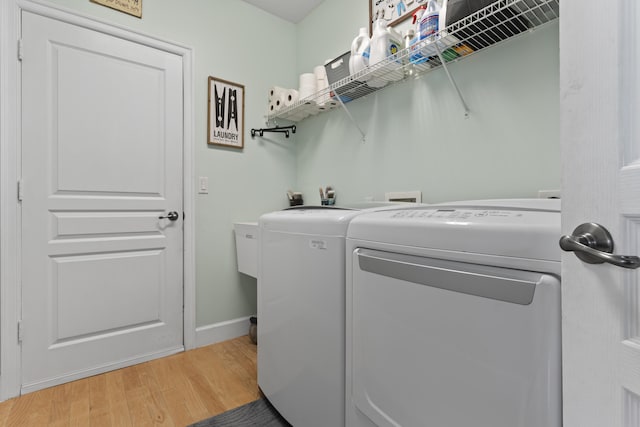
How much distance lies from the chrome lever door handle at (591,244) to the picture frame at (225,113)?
2136mm

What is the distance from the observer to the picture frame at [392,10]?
170 cm

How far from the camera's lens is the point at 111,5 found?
186 centimetres

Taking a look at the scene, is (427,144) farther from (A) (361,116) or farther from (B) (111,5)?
(B) (111,5)

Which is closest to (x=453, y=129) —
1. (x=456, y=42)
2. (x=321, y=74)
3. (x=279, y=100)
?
(x=456, y=42)

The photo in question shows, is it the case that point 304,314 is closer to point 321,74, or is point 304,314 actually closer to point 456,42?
point 456,42

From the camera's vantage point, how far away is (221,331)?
224cm

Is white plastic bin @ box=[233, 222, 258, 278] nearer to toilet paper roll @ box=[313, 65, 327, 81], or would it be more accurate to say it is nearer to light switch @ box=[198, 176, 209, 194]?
light switch @ box=[198, 176, 209, 194]

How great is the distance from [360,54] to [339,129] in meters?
0.59

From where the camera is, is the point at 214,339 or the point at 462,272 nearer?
the point at 462,272

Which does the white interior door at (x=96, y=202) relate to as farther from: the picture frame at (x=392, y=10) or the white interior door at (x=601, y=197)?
the white interior door at (x=601, y=197)

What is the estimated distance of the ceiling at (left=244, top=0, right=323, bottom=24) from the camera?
7.70 ft

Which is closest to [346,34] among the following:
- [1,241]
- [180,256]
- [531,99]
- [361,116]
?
[361,116]

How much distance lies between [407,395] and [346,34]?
7.00ft

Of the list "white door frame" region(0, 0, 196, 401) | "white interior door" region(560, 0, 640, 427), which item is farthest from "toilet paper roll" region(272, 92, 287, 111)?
"white interior door" region(560, 0, 640, 427)
